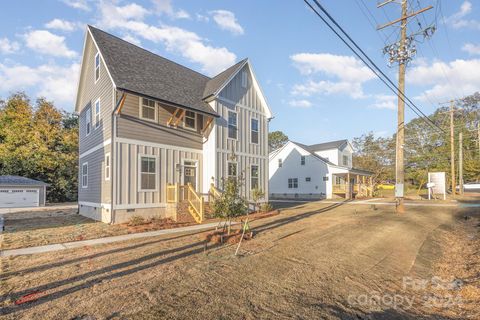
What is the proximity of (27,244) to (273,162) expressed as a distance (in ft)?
107

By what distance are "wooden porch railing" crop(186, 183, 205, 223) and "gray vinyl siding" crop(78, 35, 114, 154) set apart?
15.5 ft

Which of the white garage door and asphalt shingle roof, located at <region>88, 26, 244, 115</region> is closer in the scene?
asphalt shingle roof, located at <region>88, 26, 244, 115</region>

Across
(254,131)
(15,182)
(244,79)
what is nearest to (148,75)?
(244,79)

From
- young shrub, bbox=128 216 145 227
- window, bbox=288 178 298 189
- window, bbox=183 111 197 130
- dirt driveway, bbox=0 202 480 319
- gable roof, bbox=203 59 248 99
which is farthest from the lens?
window, bbox=288 178 298 189

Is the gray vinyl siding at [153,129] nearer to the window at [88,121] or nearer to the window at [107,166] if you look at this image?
the window at [107,166]

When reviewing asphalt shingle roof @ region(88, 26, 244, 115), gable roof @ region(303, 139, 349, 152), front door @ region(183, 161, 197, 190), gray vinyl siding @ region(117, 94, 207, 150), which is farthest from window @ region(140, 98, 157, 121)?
gable roof @ region(303, 139, 349, 152)

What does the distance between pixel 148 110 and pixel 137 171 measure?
3115mm

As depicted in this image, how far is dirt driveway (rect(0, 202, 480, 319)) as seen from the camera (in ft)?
14.4

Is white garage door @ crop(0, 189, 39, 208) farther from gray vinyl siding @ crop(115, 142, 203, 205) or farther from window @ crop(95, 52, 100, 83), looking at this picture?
gray vinyl siding @ crop(115, 142, 203, 205)

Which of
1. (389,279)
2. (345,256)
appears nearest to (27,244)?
(345,256)

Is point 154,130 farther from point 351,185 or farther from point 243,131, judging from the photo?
point 351,185

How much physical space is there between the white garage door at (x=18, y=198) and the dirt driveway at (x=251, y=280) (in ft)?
71.8

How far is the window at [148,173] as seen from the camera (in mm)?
12914

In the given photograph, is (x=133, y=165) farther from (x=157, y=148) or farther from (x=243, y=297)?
(x=243, y=297)
